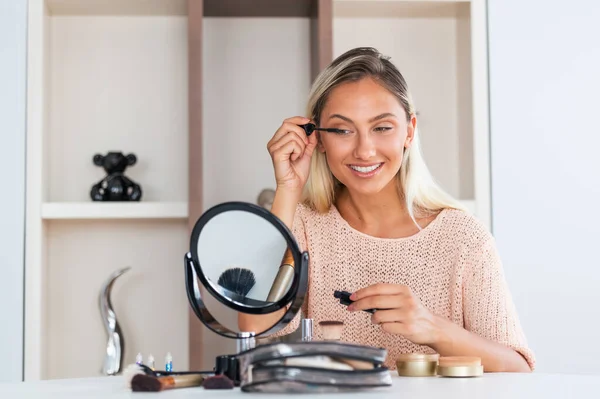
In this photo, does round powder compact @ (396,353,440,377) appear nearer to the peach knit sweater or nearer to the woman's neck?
the peach knit sweater

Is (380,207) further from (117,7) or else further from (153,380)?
(117,7)

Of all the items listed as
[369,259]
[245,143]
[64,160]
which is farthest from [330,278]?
[64,160]

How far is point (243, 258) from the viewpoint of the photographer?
0.97 m

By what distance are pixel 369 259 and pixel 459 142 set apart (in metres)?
1.01

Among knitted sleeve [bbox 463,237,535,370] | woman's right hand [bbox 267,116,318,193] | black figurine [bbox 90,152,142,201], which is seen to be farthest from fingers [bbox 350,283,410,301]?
black figurine [bbox 90,152,142,201]

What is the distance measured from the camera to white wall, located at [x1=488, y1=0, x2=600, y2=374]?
2.22 meters

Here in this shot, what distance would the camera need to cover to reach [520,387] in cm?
83

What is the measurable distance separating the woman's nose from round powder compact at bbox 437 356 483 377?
0.56 metres

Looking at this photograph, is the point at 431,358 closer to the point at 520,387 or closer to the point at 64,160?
the point at 520,387

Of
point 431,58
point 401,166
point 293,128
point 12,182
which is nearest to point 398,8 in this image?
point 431,58

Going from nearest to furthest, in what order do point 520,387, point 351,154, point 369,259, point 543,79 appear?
point 520,387
point 351,154
point 369,259
point 543,79

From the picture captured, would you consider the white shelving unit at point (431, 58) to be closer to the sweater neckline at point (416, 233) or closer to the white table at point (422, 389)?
the sweater neckline at point (416, 233)

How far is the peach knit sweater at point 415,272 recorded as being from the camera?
4.63 feet

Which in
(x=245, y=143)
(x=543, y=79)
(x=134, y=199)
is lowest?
(x=134, y=199)
